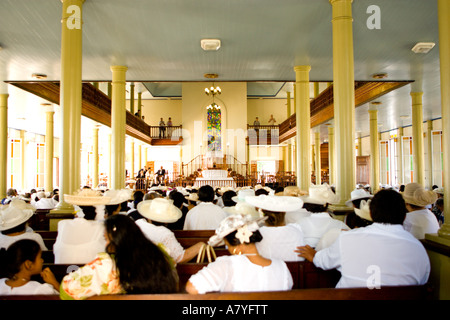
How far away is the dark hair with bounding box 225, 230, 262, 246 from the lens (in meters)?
2.21

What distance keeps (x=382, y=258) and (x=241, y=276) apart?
3.58 feet

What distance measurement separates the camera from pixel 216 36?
25.5 feet

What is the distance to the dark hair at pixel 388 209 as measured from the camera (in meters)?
2.49

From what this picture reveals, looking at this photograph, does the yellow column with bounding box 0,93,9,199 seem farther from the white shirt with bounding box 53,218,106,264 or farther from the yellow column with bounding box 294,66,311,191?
the white shirt with bounding box 53,218,106,264

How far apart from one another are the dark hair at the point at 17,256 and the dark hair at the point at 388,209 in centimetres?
263

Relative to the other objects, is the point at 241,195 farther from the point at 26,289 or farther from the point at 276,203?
the point at 26,289

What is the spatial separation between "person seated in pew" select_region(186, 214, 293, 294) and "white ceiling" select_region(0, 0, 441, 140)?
527 centimetres

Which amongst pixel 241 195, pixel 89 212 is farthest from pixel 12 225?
pixel 241 195

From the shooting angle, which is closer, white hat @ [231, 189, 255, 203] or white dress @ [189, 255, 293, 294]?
white dress @ [189, 255, 293, 294]

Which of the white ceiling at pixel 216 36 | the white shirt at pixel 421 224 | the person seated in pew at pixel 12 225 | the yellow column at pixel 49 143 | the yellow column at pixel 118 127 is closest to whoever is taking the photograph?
the person seated in pew at pixel 12 225

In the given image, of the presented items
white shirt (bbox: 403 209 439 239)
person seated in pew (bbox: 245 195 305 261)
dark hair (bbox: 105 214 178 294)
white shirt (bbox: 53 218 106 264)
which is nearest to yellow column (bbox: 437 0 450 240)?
white shirt (bbox: 403 209 439 239)

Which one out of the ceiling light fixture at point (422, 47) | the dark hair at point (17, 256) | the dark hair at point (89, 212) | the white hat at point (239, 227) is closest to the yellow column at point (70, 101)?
the dark hair at point (89, 212)

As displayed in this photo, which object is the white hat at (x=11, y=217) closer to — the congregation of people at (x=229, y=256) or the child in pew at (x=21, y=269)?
the congregation of people at (x=229, y=256)

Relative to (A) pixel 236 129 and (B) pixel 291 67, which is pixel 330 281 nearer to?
(B) pixel 291 67
